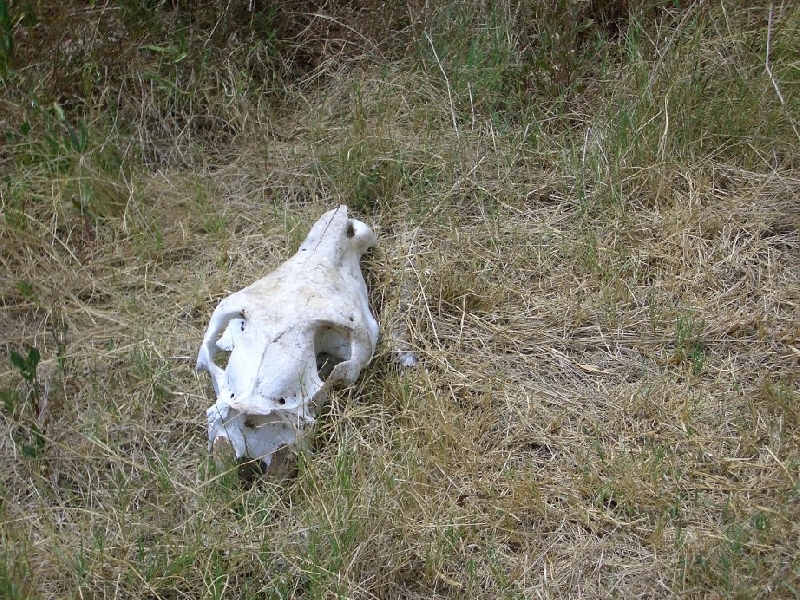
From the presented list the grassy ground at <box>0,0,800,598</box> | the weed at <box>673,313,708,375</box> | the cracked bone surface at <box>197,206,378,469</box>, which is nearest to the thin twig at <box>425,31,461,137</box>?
the grassy ground at <box>0,0,800,598</box>

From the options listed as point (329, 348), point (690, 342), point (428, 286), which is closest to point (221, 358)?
point (329, 348)

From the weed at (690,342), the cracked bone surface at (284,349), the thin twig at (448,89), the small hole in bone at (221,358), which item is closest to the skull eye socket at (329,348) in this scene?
the cracked bone surface at (284,349)

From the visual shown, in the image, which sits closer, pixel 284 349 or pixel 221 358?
pixel 284 349

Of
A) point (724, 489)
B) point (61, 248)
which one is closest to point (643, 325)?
point (724, 489)

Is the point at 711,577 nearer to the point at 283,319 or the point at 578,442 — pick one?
the point at 578,442

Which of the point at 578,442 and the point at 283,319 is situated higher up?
the point at 283,319

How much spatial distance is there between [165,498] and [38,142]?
71.8 inches

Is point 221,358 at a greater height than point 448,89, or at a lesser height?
lesser

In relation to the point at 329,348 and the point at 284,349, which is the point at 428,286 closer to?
the point at 329,348

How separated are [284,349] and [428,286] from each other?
30.0 inches

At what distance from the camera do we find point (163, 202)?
3678mm

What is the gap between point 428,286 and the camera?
3266mm

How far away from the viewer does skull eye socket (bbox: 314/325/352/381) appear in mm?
2834

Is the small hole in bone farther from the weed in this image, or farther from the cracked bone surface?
the weed
